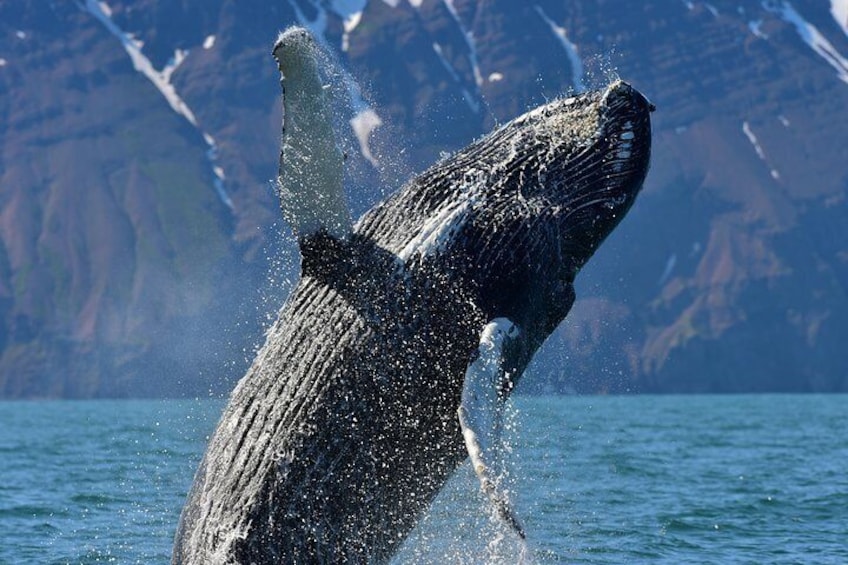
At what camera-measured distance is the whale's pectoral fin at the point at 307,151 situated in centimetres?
791

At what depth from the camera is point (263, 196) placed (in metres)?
186

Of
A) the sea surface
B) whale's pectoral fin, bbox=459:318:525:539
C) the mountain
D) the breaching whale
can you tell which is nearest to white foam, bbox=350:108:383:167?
the mountain

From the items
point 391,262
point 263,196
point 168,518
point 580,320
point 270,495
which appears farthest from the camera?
point 263,196

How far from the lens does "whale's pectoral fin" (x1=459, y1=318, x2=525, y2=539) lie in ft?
22.2

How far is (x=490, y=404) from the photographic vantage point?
24.2 feet

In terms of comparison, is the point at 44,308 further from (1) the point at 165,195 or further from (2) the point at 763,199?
(2) the point at 763,199

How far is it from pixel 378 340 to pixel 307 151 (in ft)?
3.78

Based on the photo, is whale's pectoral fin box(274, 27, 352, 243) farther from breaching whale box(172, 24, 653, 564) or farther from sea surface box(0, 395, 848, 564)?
sea surface box(0, 395, 848, 564)

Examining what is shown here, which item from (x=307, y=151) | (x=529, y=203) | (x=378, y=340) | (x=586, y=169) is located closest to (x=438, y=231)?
(x=529, y=203)

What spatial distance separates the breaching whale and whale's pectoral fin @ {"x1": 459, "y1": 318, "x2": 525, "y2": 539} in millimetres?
12

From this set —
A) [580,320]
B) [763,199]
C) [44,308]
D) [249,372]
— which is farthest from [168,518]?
[763,199]

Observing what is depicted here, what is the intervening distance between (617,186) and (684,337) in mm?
174039

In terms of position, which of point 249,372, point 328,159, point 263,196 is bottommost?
point 263,196

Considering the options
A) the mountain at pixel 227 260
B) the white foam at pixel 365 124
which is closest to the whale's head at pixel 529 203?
the white foam at pixel 365 124
